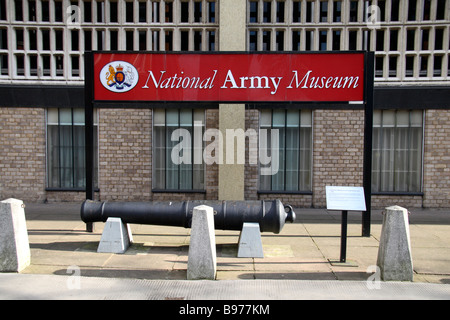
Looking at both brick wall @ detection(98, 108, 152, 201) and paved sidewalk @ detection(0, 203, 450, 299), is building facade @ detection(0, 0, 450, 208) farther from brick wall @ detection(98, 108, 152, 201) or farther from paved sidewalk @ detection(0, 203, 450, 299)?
paved sidewalk @ detection(0, 203, 450, 299)

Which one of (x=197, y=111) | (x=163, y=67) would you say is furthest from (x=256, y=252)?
(x=197, y=111)

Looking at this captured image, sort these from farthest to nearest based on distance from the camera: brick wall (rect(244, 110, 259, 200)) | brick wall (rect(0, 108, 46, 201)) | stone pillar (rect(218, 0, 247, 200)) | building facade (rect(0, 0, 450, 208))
Answer: brick wall (rect(0, 108, 46, 201))
brick wall (rect(244, 110, 259, 200))
building facade (rect(0, 0, 450, 208))
stone pillar (rect(218, 0, 247, 200))

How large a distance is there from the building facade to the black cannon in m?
4.13

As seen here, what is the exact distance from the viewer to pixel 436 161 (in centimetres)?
1080

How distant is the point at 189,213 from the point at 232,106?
4849 mm

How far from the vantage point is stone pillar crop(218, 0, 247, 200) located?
1066 centimetres

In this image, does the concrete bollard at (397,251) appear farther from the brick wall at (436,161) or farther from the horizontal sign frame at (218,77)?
the brick wall at (436,161)

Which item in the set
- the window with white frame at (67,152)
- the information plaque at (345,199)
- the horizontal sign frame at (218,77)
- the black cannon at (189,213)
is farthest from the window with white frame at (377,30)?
the black cannon at (189,213)

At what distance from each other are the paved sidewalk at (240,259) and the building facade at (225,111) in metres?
2.15

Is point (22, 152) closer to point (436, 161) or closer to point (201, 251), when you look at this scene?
point (201, 251)

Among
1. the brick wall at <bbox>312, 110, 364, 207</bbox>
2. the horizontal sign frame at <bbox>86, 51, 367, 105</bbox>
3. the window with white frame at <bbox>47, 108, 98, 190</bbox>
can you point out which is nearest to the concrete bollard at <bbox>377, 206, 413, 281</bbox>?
the horizontal sign frame at <bbox>86, 51, 367, 105</bbox>

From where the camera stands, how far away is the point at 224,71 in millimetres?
8031

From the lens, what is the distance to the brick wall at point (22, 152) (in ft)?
36.2

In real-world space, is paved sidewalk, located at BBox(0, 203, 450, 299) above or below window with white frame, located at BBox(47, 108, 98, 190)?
below
